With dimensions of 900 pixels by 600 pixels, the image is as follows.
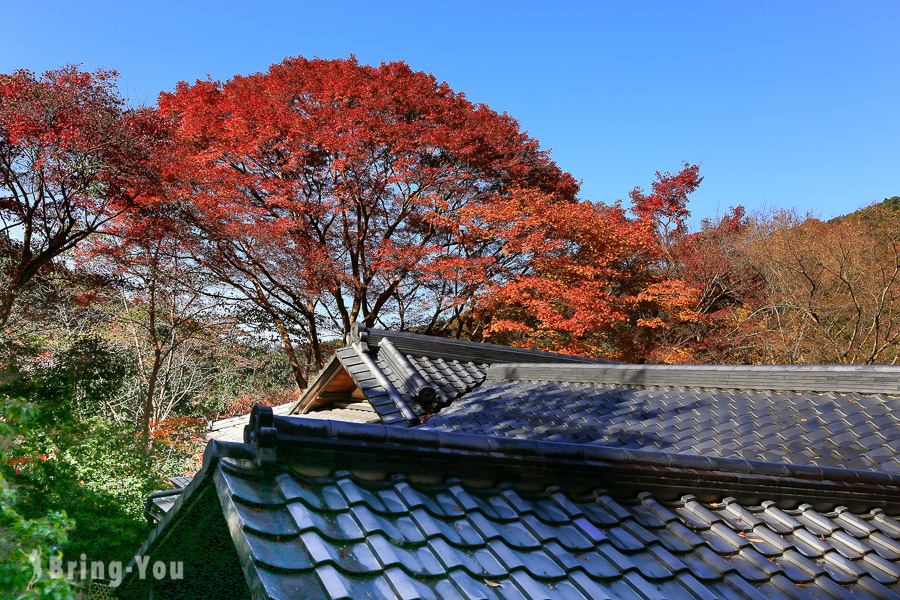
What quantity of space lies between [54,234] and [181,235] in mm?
3012

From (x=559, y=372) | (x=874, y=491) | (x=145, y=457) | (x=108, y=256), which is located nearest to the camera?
(x=874, y=491)

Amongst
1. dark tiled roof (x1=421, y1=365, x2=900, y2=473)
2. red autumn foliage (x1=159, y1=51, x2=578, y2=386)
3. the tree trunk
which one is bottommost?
dark tiled roof (x1=421, y1=365, x2=900, y2=473)

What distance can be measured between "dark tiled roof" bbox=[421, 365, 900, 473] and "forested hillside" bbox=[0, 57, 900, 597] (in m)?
7.09

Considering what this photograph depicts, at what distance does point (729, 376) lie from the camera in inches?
233

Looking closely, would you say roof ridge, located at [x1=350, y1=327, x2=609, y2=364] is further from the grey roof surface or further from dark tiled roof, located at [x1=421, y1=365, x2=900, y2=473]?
the grey roof surface

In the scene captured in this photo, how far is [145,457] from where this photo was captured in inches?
405

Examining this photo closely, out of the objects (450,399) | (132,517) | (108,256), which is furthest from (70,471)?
(108,256)

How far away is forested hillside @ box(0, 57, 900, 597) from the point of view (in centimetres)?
1089

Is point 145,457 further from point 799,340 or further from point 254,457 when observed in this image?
point 799,340

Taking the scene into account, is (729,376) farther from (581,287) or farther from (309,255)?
(309,255)

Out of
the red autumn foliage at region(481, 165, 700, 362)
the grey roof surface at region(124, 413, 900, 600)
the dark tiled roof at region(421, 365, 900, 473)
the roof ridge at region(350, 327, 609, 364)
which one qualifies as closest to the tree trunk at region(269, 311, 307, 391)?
the red autumn foliage at region(481, 165, 700, 362)

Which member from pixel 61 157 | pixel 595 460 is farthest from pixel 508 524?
pixel 61 157

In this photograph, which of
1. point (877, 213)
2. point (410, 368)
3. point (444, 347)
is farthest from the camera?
point (877, 213)

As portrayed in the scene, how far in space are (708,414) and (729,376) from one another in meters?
0.87
